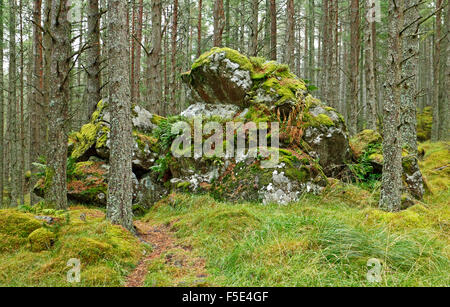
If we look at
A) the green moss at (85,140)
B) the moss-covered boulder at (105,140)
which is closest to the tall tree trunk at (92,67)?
the moss-covered boulder at (105,140)

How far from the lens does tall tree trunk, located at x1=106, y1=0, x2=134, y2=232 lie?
177 inches

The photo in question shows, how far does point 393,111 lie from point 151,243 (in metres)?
4.89

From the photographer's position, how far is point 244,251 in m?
3.38

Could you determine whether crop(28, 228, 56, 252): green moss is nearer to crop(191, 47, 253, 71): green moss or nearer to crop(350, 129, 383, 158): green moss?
crop(191, 47, 253, 71): green moss

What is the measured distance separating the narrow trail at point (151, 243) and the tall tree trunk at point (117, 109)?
55 cm

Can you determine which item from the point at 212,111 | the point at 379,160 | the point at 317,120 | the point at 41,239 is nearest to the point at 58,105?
the point at 41,239

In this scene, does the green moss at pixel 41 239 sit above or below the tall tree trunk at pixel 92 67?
below

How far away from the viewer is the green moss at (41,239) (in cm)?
364

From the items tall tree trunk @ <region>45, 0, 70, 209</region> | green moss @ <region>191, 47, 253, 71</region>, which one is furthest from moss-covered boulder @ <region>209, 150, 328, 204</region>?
tall tree trunk @ <region>45, 0, 70, 209</region>

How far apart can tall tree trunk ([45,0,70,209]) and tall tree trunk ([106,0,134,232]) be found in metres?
1.48

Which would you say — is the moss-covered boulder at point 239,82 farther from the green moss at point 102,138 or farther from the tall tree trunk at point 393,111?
the green moss at point 102,138

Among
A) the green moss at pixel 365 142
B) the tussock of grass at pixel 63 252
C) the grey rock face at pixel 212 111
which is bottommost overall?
the tussock of grass at pixel 63 252

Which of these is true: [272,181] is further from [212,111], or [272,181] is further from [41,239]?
[41,239]

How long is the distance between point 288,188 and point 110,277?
4.10m
